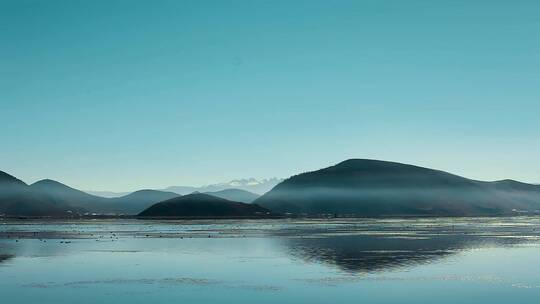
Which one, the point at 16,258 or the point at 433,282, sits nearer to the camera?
the point at 433,282

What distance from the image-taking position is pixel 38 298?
4022 cm

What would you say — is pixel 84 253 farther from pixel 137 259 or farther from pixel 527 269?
pixel 527 269

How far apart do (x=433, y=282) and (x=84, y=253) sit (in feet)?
145

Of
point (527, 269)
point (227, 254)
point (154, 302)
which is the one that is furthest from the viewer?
point (227, 254)

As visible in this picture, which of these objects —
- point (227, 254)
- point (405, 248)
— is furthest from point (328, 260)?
point (405, 248)

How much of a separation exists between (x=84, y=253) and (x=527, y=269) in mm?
47836

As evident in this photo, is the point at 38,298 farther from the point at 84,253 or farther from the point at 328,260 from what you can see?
the point at 84,253

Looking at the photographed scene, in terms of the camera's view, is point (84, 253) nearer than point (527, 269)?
No

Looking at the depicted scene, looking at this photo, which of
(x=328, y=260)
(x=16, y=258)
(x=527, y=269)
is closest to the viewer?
(x=527, y=269)

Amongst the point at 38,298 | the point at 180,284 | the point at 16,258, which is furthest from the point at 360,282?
the point at 16,258

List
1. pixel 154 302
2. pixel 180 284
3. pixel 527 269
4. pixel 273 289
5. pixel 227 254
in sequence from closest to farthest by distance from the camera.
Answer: pixel 154 302 < pixel 273 289 < pixel 180 284 < pixel 527 269 < pixel 227 254

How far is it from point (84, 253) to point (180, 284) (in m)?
32.9

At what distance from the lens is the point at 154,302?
38.8 meters

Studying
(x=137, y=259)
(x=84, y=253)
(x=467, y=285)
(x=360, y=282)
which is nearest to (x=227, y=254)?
(x=137, y=259)
